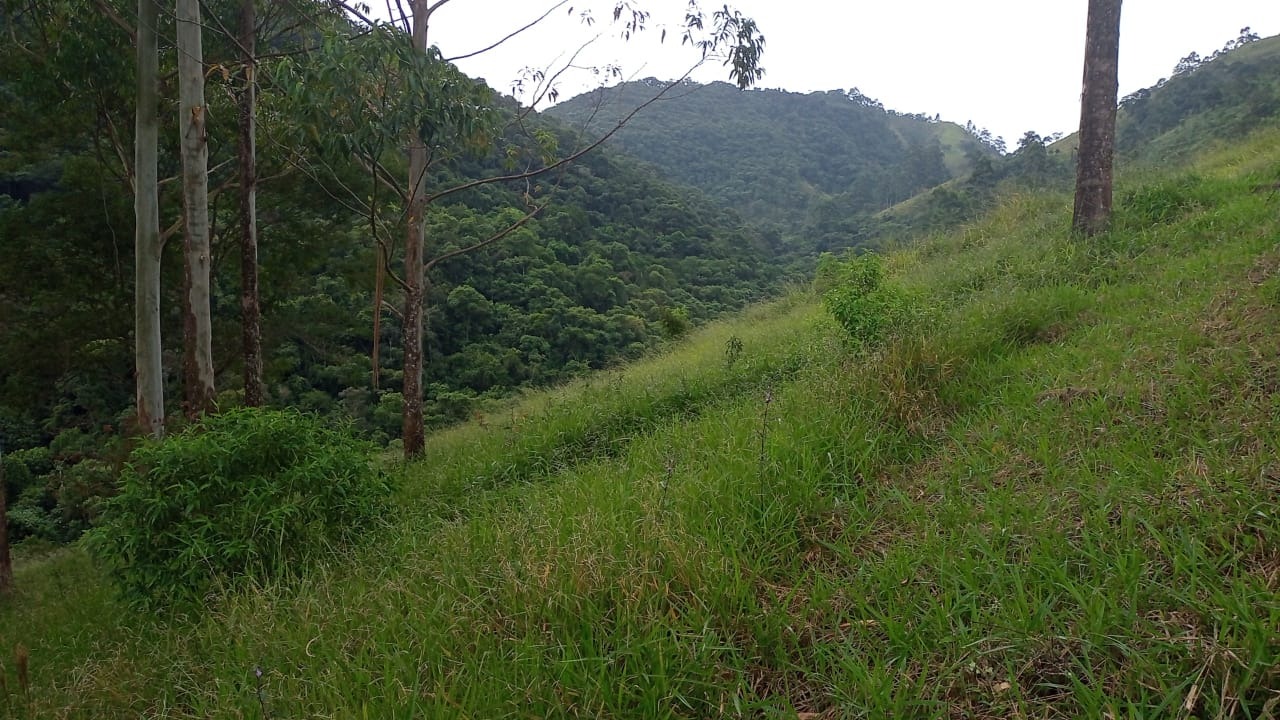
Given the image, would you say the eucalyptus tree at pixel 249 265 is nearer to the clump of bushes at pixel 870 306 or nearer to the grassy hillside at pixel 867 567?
the grassy hillside at pixel 867 567

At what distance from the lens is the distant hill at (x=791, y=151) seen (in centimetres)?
5344

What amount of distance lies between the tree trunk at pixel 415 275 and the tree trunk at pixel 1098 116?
6434 mm

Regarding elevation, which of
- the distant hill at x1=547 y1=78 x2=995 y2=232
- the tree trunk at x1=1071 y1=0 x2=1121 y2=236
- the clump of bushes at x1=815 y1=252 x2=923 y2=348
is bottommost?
the clump of bushes at x1=815 y1=252 x2=923 y2=348

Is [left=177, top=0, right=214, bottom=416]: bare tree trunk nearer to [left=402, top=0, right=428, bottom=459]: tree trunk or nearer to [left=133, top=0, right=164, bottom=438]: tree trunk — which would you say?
[left=133, top=0, right=164, bottom=438]: tree trunk

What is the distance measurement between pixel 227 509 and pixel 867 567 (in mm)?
3765

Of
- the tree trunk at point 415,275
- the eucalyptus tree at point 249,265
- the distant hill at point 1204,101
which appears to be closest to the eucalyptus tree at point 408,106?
the tree trunk at point 415,275

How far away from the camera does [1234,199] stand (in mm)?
6285

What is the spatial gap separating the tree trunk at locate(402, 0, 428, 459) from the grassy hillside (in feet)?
5.80

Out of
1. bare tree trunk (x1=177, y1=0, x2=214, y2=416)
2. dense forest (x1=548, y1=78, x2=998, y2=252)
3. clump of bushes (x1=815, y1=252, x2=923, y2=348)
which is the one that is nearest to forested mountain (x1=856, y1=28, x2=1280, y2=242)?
dense forest (x1=548, y1=78, x2=998, y2=252)

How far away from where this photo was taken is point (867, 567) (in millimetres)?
2637

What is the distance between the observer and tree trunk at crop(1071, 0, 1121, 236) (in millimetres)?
6480

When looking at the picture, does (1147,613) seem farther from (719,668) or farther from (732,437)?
(732,437)

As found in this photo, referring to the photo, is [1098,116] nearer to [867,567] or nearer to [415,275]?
[867,567]

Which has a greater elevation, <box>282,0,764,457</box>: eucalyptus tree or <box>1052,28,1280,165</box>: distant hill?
<box>1052,28,1280,165</box>: distant hill
